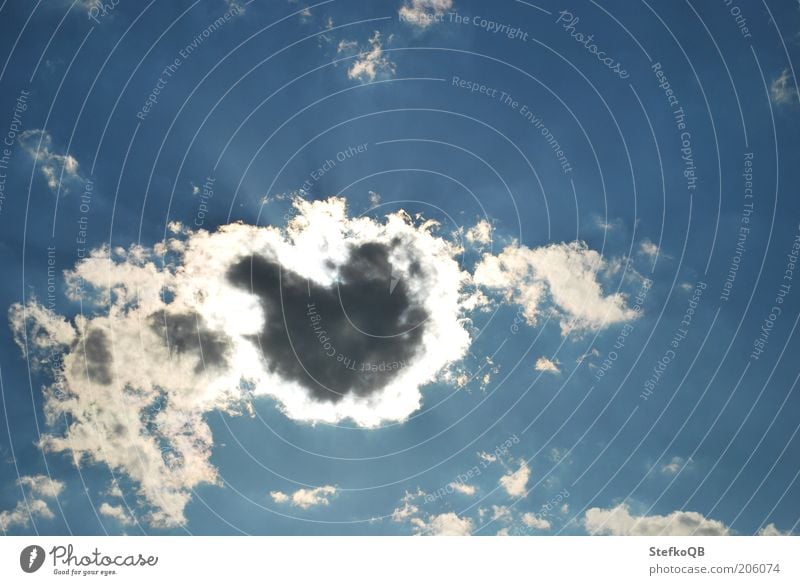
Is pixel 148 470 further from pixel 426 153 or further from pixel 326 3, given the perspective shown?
pixel 326 3

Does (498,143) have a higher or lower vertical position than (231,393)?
higher

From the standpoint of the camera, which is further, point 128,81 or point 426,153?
point 426,153

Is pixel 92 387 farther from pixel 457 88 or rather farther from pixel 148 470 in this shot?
pixel 457 88
